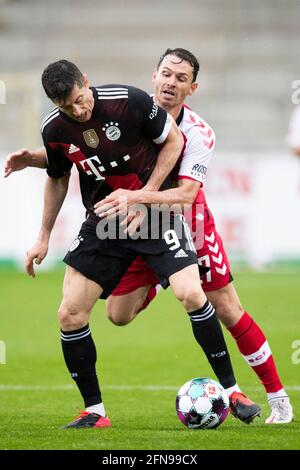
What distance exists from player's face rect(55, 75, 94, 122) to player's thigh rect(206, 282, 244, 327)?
1.45 metres

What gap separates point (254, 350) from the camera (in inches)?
256

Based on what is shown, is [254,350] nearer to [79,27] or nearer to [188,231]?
[188,231]

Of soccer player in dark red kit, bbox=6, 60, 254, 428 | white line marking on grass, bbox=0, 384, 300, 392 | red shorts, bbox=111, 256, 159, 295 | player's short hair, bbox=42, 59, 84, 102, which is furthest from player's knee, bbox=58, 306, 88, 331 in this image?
white line marking on grass, bbox=0, 384, 300, 392

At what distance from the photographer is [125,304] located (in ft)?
21.9

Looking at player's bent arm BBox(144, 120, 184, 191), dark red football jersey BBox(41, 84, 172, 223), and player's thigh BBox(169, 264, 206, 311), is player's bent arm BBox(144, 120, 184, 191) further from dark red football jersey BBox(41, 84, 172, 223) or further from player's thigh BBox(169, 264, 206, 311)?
player's thigh BBox(169, 264, 206, 311)

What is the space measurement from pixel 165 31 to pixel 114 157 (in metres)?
18.7

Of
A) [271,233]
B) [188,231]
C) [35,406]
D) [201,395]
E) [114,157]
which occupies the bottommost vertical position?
[271,233]

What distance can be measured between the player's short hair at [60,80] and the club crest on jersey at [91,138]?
1.22 ft

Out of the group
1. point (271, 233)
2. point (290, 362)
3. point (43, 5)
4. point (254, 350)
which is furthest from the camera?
point (43, 5)

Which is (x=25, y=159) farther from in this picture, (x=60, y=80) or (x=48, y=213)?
(x=60, y=80)

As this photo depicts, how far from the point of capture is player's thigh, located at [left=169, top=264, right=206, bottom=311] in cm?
586

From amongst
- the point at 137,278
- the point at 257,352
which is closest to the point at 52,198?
the point at 137,278
